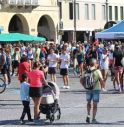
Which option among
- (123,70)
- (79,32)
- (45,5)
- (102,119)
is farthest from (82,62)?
(79,32)

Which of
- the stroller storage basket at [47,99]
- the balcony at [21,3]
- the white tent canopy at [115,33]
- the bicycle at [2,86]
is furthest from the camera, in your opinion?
the balcony at [21,3]

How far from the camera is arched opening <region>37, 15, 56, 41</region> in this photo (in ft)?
217

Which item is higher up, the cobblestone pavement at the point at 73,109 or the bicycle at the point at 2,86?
the bicycle at the point at 2,86

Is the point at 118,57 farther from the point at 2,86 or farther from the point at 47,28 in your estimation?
the point at 47,28

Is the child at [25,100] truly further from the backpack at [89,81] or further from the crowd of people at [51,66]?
the backpack at [89,81]

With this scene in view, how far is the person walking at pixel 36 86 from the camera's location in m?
15.9

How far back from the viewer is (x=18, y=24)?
6391 cm

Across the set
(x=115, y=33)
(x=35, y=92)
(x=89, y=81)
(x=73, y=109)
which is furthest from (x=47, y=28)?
(x=89, y=81)

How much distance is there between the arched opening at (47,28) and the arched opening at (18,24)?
3.32 metres

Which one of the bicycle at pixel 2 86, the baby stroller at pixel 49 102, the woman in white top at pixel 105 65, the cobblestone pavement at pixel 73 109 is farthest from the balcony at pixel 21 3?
the baby stroller at pixel 49 102

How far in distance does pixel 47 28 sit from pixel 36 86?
50.7 metres

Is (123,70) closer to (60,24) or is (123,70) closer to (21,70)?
(21,70)

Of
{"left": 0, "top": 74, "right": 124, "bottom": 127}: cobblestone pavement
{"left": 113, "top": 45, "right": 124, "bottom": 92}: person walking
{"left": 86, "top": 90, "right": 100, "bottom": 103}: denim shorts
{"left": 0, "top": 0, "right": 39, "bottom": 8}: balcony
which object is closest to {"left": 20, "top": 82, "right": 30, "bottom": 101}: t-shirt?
{"left": 0, "top": 74, "right": 124, "bottom": 127}: cobblestone pavement

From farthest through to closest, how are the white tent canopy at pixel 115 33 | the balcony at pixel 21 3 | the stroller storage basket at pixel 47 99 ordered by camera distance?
the balcony at pixel 21 3 < the white tent canopy at pixel 115 33 < the stroller storage basket at pixel 47 99
